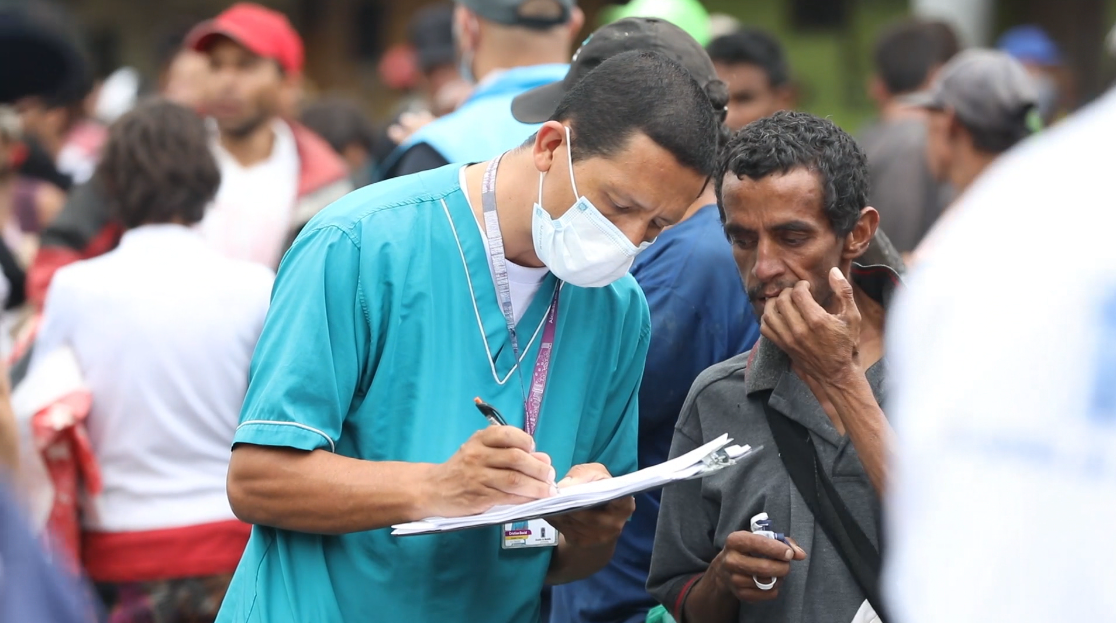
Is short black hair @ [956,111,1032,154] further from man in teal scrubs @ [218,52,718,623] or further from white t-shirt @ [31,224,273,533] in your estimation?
white t-shirt @ [31,224,273,533]

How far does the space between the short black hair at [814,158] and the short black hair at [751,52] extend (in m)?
2.63

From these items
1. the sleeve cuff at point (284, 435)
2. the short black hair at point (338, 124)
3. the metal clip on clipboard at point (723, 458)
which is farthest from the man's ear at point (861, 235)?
the short black hair at point (338, 124)

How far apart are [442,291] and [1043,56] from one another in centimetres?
909

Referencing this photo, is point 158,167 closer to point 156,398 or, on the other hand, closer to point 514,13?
point 156,398

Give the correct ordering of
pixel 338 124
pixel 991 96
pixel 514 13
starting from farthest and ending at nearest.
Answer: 1. pixel 338 124
2. pixel 991 96
3. pixel 514 13

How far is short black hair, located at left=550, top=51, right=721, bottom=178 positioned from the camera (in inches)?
102

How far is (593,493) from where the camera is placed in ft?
7.43

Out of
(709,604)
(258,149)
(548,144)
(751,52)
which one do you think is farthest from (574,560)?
(258,149)

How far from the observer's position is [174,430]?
4.16 metres

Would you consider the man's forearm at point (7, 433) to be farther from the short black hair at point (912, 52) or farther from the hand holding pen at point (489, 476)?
the short black hair at point (912, 52)

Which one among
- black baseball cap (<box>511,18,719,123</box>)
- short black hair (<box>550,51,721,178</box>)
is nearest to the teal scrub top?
short black hair (<box>550,51,721,178</box>)

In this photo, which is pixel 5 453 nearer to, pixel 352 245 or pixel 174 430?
pixel 352 245

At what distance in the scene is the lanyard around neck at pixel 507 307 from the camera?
261 cm

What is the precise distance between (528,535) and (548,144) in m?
0.77
